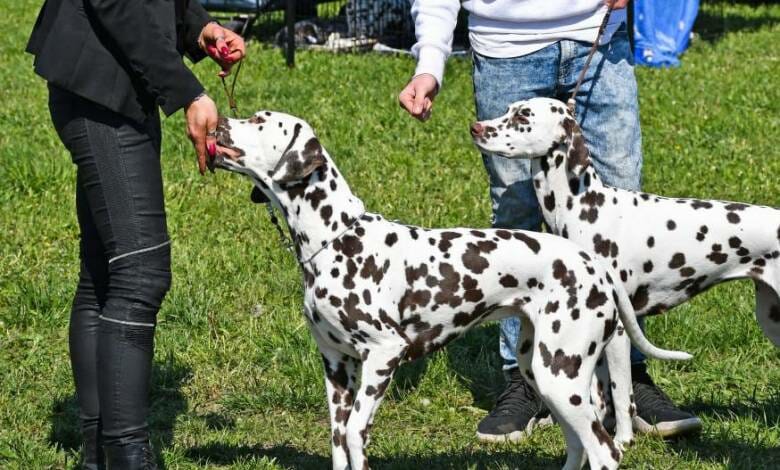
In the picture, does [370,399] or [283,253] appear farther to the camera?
[283,253]

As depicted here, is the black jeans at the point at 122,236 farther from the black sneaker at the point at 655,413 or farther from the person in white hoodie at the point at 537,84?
the black sneaker at the point at 655,413

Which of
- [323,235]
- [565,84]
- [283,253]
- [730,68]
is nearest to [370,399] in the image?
[323,235]

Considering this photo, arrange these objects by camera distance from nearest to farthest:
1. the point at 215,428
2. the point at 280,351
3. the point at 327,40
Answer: the point at 215,428, the point at 280,351, the point at 327,40

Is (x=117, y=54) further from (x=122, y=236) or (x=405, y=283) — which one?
(x=405, y=283)

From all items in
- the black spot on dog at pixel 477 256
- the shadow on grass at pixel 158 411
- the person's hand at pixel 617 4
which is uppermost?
the person's hand at pixel 617 4

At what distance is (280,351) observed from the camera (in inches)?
235

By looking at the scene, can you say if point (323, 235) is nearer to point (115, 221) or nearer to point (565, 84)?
point (115, 221)

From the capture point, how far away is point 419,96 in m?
4.61

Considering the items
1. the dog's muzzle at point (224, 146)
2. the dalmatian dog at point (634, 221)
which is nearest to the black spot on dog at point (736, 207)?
the dalmatian dog at point (634, 221)

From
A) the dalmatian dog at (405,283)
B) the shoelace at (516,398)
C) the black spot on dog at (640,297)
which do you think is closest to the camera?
the dalmatian dog at (405,283)

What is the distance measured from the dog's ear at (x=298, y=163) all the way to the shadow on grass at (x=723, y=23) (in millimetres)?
12328

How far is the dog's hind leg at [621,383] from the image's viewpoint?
4883 mm

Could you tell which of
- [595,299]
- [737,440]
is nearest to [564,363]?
[595,299]

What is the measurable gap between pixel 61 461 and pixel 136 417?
35.8 inches
